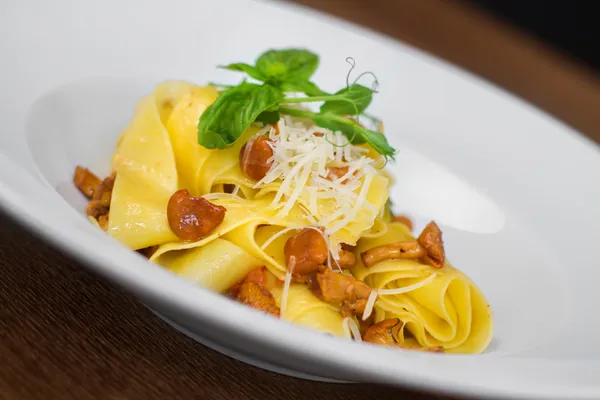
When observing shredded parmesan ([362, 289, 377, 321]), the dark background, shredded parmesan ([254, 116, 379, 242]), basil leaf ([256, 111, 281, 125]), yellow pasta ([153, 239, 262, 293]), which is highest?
the dark background

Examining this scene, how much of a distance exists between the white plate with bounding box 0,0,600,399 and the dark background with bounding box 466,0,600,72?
169 inches

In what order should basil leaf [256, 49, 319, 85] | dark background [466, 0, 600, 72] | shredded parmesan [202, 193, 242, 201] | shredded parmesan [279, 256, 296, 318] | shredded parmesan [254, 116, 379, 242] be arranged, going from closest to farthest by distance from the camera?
shredded parmesan [279, 256, 296, 318]
shredded parmesan [254, 116, 379, 242]
shredded parmesan [202, 193, 242, 201]
basil leaf [256, 49, 319, 85]
dark background [466, 0, 600, 72]

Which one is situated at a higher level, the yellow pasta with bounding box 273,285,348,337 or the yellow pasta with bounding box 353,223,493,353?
the yellow pasta with bounding box 353,223,493,353

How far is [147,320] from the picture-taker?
2.00 m

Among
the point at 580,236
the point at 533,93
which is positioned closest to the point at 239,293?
the point at 580,236

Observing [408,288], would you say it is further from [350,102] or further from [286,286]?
[350,102]

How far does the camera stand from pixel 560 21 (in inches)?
287

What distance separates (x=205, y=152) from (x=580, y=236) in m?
1.69

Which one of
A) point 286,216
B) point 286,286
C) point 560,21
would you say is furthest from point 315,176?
point 560,21

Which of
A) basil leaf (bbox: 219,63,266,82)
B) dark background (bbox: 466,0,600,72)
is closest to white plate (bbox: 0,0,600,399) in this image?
basil leaf (bbox: 219,63,266,82)

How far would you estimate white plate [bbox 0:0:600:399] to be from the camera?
1441mm

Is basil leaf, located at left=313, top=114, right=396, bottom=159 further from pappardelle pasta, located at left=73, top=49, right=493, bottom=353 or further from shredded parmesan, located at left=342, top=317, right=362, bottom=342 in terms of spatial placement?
shredded parmesan, located at left=342, top=317, right=362, bottom=342

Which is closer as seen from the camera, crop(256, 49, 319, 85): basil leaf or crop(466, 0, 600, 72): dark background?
crop(256, 49, 319, 85): basil leaf

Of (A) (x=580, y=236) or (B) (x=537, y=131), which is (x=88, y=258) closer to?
(A) (x=580, y=236)
